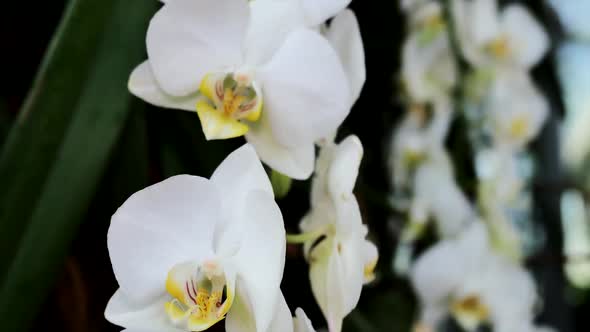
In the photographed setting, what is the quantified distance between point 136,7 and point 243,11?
86 mm

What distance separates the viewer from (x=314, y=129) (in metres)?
0.31

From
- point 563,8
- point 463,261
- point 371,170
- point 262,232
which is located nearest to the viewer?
point 262,232

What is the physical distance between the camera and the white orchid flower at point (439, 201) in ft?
2.25

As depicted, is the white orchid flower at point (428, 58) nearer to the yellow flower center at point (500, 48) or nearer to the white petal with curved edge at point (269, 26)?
the yellow flower center at point (500, 48)

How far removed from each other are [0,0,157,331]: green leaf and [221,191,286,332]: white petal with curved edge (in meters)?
0.12

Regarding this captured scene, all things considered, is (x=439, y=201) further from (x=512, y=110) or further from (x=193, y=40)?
(x=193, y=40)

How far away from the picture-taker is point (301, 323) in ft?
0.92

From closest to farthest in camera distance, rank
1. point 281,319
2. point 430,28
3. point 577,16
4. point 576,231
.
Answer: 1. point 281,319
2. point 430,28
3. point 577,16
4. point 576,231

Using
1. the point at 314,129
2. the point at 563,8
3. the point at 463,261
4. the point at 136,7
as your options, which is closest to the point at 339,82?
the point at 314,129

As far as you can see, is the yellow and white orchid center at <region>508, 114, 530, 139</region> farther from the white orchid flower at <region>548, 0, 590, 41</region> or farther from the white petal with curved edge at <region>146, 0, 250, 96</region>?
the white petal with curved edge at <region>146, 0, 250, 96</region>

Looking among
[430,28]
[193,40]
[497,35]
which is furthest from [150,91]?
[497,35]

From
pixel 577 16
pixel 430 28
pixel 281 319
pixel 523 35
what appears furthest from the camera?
pixel 577 16

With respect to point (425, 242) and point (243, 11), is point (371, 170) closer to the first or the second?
point (425, 242)

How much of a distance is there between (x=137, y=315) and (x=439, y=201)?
46cm
